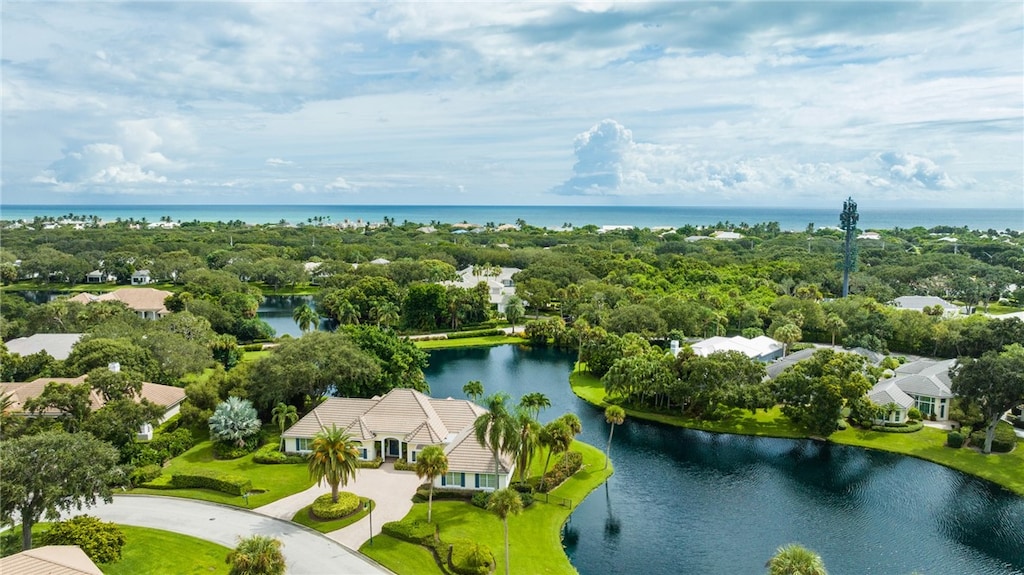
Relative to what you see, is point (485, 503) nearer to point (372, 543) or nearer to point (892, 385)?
point (372, 543)

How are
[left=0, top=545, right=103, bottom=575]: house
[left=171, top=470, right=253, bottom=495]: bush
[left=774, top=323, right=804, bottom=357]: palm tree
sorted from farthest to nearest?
[left=774, top=323, right=804, bottom=357]: palm tree, [left=171, top=470, right=253, bottom=495]: bush, [left=0, top=545, right=103, bottom=575]: house

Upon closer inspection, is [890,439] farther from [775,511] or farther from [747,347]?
[747,347]

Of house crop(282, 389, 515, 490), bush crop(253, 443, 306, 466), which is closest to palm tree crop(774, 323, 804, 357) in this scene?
house crop(282, 389, 515, 490)

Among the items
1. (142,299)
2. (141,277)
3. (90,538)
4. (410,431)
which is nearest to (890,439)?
(410,431)

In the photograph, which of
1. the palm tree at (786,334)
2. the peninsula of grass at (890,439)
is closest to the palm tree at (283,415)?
the peninsula of grass at (890,439)

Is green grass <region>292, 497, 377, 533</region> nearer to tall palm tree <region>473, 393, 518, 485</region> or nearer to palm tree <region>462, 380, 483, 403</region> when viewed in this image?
tall palm tree <region>473, 393, 518, 485</region>

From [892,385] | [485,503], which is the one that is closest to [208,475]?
[485,503]
